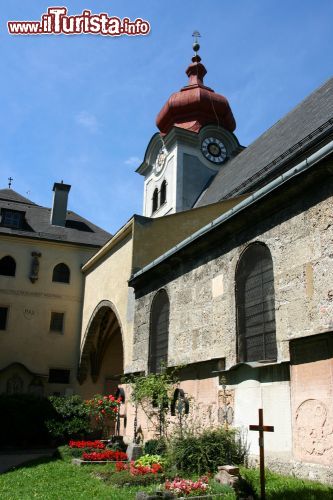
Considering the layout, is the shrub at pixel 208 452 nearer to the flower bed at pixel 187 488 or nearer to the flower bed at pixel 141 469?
the flower bed at pixel 141 469

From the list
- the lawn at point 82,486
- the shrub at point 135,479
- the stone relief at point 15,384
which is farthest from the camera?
the stone relief at point 15,384

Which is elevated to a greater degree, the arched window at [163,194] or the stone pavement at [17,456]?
the arched window at [163,194]

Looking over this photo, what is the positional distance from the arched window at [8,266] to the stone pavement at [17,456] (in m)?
8.55

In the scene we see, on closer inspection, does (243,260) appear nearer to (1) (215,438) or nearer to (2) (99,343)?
(1) (215,438)

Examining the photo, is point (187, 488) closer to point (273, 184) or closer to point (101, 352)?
point (273, 184)

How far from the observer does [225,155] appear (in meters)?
27.7

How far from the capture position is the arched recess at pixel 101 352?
20.8 metres

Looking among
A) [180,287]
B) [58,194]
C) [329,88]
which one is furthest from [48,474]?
[58,194]

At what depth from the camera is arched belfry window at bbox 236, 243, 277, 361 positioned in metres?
8.80

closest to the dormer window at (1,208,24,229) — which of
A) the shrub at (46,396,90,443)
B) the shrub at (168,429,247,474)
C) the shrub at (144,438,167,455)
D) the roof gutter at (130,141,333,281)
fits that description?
the shrub at (46,396,90,443)

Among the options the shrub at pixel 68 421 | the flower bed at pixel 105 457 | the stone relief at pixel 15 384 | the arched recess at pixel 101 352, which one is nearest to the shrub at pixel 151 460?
the flower bed at pixel 105 457

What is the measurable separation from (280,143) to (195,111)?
1187 centimetres

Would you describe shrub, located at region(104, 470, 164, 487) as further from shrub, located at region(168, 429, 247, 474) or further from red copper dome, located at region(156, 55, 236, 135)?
red copper dome, located at region(156, 55, 236, 135)

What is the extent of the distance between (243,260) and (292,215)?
66.2 inches
